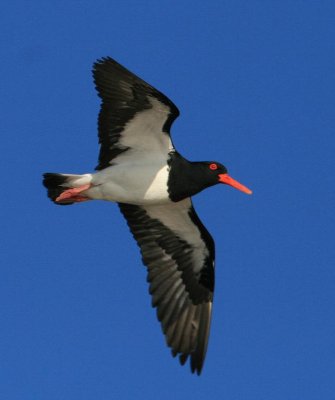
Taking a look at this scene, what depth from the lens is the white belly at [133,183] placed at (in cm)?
1287

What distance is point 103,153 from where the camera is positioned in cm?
1312

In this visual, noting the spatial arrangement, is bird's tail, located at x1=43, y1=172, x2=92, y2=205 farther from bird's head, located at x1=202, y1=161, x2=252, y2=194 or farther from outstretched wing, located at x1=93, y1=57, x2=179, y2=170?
bird's head, located at x1=202, y1=161, x2=252, y2=194

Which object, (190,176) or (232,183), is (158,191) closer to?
(190,176)

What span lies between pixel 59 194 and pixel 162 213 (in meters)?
1.61

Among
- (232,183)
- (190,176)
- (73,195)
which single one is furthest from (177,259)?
(73,195)

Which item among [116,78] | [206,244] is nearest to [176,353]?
[206,244]

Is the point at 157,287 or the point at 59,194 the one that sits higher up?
the point at 59,194

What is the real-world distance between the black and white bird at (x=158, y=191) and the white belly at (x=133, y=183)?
0.05 ft

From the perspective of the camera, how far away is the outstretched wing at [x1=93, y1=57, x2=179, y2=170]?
A: 12.4m

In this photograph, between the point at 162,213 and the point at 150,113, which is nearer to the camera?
the point at 150,113

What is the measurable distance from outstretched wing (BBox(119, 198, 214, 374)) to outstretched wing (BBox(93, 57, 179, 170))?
1.06 meters

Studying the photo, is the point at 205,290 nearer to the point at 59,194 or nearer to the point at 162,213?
the point at 162,213

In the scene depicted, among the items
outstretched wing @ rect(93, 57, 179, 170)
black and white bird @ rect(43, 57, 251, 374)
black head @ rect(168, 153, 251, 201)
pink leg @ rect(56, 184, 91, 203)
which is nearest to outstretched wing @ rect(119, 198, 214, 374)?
black and white bird @ rect(43, 57, 251, 374)

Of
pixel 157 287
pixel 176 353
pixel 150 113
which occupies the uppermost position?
pixel 150 113
